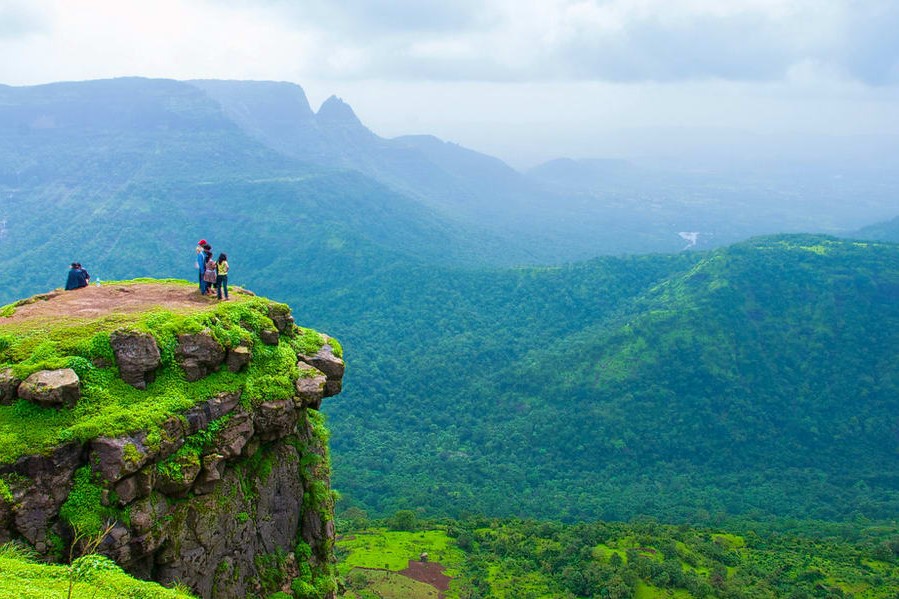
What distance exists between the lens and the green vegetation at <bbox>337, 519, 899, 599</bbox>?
41.6 metres

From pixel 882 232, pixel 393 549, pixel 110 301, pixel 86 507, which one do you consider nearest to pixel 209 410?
pixel 86 507

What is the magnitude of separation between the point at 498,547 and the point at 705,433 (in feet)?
144

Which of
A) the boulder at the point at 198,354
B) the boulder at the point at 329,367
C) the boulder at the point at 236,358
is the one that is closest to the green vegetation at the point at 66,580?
the boulder at the point at 198,354

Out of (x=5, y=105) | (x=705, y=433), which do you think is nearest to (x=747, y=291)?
(x=705, y=433)

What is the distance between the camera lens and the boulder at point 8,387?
512 inches

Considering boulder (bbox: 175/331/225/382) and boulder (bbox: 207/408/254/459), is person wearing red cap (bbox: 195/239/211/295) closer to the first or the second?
boulder (bbox: 175/331/225/382)

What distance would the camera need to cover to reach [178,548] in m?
14.1

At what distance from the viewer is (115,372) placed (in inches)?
563

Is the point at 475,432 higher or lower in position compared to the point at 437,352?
lower

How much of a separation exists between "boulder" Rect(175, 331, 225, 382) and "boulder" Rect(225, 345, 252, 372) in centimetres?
28

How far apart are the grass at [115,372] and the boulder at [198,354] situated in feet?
0.52

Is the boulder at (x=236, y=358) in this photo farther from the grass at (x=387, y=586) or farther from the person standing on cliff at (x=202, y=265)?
the grass at (x=387, y=586)

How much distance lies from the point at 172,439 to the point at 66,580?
3.53 meters

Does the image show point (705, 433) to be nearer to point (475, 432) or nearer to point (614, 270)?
point (475, 432)
